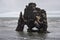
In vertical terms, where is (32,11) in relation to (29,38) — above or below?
above

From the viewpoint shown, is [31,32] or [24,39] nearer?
[24,39]

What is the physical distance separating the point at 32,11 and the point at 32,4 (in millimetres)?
1552

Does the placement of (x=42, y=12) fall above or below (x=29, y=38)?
above

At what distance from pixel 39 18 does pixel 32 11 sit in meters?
1.82

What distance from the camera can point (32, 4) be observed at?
55562 mm

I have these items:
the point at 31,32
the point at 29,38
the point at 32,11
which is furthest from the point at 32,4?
the point at 29,38

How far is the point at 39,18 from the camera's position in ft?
179

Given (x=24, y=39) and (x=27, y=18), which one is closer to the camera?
(x=24, y=39)

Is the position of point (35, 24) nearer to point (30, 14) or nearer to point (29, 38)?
point (30, 14)

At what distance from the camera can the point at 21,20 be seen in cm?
5753

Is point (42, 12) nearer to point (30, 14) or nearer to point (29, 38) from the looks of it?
point (30, 14)

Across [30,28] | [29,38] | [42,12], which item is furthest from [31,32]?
[29,38]

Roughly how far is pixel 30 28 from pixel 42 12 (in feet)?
13.6

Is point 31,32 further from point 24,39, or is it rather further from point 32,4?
point 24,39
